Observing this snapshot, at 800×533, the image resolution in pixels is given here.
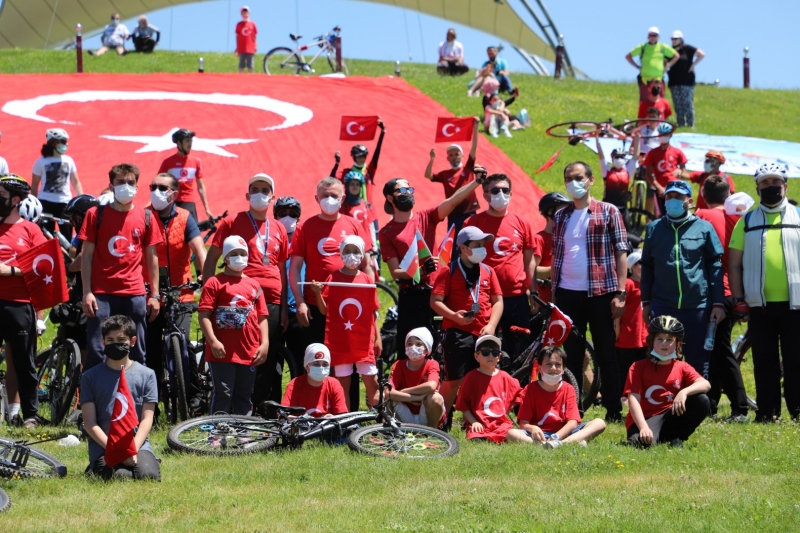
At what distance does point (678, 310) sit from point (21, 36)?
52878mm

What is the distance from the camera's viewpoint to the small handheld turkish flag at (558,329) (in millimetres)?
9844

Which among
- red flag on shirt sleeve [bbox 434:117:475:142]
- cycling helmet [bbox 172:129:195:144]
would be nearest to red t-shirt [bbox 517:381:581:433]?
red flag on shirt sleeve [bbox 434:117:475:142]

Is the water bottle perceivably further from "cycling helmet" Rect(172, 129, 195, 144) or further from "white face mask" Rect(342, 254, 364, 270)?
"cycling helmet" Rect(172, 129, 195, 144)

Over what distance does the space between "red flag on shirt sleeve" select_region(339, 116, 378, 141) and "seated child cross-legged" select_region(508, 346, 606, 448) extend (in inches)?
250

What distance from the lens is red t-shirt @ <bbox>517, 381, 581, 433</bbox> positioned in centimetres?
931

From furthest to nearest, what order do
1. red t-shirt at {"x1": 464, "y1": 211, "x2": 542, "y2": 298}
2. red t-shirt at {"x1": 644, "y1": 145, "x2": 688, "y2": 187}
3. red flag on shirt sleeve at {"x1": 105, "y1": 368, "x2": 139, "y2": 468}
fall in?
red t-shirt at {"x1": 644, "y1": 145, "x2": 688, "y2": 187} → red t-shirt at {"x1": 464, "y1": 211, "x2": 542, "y2": 298} → red flag on shirt sleeve at {"x1": 105, "y1": 368, "x2": 139, "y2": 468}

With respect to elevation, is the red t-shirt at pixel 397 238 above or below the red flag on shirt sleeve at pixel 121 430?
above

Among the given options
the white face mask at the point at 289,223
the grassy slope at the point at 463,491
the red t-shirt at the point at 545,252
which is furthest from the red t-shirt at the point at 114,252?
the red t-shirt at the point at 545,252

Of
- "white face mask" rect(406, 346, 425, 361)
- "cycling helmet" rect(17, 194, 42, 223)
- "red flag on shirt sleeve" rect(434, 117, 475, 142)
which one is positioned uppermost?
"red flag on shirt sleeve" rect(434, 117, 475, 142)

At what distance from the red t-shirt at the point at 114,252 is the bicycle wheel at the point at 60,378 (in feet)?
2.92

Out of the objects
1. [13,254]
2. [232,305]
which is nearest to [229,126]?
[13,254]

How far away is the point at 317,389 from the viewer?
31.4 ft

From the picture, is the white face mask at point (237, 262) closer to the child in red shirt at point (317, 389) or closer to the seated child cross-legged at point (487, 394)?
the child in red shirt at point (317, 389)

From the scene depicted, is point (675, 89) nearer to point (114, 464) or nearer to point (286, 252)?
point (286, 252)
